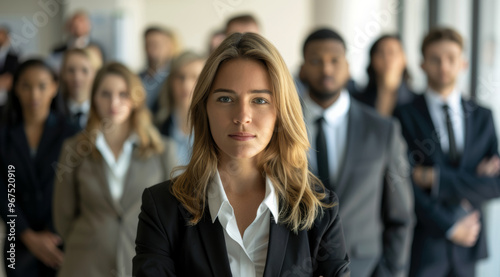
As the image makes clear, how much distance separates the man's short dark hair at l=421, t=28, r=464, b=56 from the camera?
403 centimetres

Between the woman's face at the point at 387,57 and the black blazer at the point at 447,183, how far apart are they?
0.73 m

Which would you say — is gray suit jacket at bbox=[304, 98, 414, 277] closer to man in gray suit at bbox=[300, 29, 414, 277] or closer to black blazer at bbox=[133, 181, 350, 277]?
man in gray suit at bbox=[300, 29, 414, 277]

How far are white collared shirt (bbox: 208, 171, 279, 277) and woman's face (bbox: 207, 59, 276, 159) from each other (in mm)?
116

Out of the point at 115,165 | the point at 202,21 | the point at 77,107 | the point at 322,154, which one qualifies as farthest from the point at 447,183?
the point at 202,21

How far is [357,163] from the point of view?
304cm

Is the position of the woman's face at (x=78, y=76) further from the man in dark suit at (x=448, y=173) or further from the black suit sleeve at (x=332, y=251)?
the black suit sleeve at (x=332, y=251)

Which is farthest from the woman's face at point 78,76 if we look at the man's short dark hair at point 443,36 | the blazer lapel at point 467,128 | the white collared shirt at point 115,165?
the blazer lapel at point 467,128

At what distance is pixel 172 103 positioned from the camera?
4445 mm

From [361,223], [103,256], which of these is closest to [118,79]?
[103,256]

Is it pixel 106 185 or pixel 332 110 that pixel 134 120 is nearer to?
pixel 106 185

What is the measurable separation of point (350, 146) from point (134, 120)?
4.14 feet

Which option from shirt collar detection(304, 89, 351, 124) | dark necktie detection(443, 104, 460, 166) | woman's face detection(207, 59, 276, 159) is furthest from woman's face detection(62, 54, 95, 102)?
woman's face detection(207, 59, 276, 159)

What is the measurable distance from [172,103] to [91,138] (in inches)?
44.9

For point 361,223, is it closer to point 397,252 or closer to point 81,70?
point 397,252
